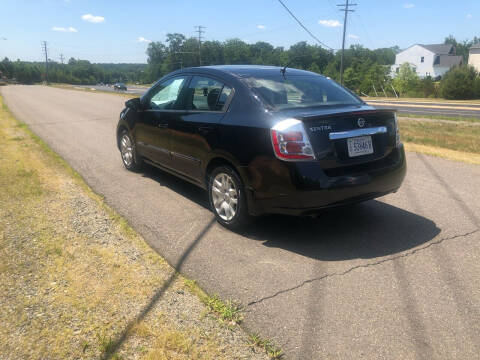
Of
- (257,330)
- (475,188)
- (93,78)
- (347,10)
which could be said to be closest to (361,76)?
(347,10)

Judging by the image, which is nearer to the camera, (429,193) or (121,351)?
(121,351)

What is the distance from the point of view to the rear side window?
454cm

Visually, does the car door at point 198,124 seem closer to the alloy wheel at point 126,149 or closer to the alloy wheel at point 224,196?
the alloy wheel at point 224,196

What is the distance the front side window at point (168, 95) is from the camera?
210 inches

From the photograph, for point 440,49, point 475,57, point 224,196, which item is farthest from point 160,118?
point 440,49

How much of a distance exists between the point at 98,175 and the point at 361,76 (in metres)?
65.1

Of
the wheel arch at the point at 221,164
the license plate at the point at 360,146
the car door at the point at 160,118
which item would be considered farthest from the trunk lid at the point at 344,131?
the car door at the point at 160,118

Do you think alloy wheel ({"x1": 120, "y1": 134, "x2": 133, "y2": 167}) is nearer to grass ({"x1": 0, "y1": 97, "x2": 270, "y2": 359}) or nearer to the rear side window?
grass ({"x1": 0, "y1": 97, "x2": 270, "y2": 359})

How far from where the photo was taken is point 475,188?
5871mm

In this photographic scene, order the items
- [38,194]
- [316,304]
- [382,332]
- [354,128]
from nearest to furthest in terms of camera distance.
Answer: [382,332] → [316,304] → [354,128] → [38,194]

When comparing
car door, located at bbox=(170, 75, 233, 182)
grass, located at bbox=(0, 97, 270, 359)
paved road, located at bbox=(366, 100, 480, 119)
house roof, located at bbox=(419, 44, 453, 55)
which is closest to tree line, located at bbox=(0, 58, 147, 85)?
house roof, located at bbox=(419, 44, 453, 55)

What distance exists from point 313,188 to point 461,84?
146 feet

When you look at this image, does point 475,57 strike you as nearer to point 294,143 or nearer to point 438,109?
point 438,109

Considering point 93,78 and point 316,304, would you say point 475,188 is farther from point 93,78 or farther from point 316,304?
point 93,78
